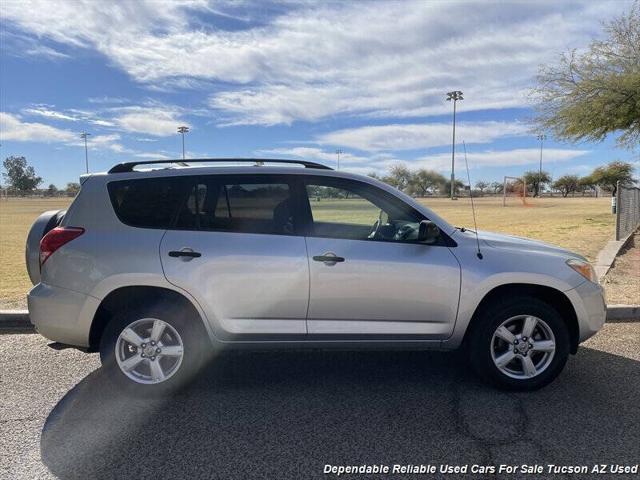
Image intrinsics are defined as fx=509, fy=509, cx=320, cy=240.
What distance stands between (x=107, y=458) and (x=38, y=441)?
574 millimetres

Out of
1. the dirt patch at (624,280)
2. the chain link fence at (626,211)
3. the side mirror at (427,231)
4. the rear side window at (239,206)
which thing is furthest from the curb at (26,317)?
the chain link fence at (626,211)

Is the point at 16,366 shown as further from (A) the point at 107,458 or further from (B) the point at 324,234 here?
(B) the point at 324,234

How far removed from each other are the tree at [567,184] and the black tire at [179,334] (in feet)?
463

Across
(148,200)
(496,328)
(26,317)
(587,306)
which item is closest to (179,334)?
(148,200)

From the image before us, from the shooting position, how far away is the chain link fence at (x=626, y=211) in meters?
14.2

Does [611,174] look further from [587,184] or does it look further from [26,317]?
[26,317]

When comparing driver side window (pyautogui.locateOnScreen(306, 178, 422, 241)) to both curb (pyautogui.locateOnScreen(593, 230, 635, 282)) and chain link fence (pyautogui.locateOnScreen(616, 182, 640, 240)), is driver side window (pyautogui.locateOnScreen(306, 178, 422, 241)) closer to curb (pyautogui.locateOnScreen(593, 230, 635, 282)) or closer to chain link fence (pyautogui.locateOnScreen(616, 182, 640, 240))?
curb (pyautogui.locateOnScreen(593, 230, 635, 282))

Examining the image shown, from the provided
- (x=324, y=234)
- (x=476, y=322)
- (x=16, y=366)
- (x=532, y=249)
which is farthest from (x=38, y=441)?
(x=532, y=249)

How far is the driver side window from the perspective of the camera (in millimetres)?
3945

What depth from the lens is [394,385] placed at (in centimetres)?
411

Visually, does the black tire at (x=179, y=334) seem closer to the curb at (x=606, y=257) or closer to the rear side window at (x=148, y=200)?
the rear side window at (x=148, y=200)

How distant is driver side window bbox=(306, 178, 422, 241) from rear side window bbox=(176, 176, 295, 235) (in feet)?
0.76

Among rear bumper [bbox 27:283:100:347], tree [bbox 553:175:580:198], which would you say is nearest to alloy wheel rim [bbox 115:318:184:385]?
rear bumper [bbox 27:283:100:347]

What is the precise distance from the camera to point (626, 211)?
16203 millimetres
